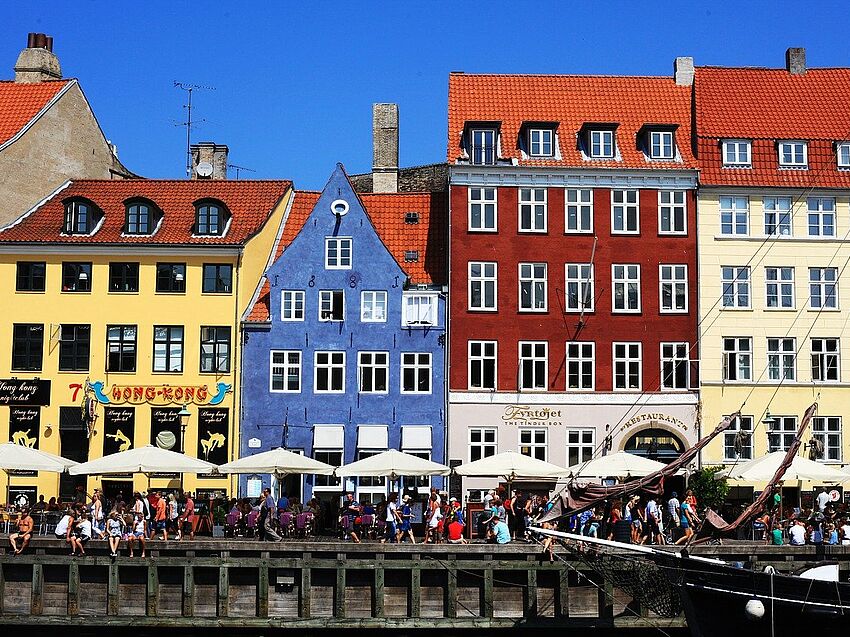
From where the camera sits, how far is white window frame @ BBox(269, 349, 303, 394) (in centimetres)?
4941

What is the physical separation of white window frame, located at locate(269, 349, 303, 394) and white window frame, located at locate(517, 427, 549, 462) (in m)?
8.50

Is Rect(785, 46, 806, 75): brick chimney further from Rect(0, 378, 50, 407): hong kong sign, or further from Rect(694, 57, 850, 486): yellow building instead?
Rect(0, 378, 50, 407): hong kong sign

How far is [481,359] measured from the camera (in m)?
49.7

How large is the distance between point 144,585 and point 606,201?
79.2 ft

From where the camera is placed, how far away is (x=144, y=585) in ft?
115

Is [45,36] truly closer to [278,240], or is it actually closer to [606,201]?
[278,240]

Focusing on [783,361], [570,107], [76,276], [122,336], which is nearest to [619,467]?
[783,361]

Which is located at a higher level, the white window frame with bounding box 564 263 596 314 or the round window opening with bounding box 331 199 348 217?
the round window opening with bounding box 331 199 348 217

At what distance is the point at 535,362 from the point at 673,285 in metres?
6.07

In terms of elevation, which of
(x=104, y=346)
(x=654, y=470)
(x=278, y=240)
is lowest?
(x=654, y=470)

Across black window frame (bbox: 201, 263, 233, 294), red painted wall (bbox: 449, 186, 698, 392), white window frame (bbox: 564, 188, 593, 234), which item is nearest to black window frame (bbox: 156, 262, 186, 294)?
black window frame (bbox: 201, 263, 233, 294)

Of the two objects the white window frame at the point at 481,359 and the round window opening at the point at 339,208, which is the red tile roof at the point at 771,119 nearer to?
the white window frame at the point at 481,359

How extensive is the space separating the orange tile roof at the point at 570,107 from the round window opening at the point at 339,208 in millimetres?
4416

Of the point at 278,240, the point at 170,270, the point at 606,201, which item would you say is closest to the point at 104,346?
the point at 170,270
